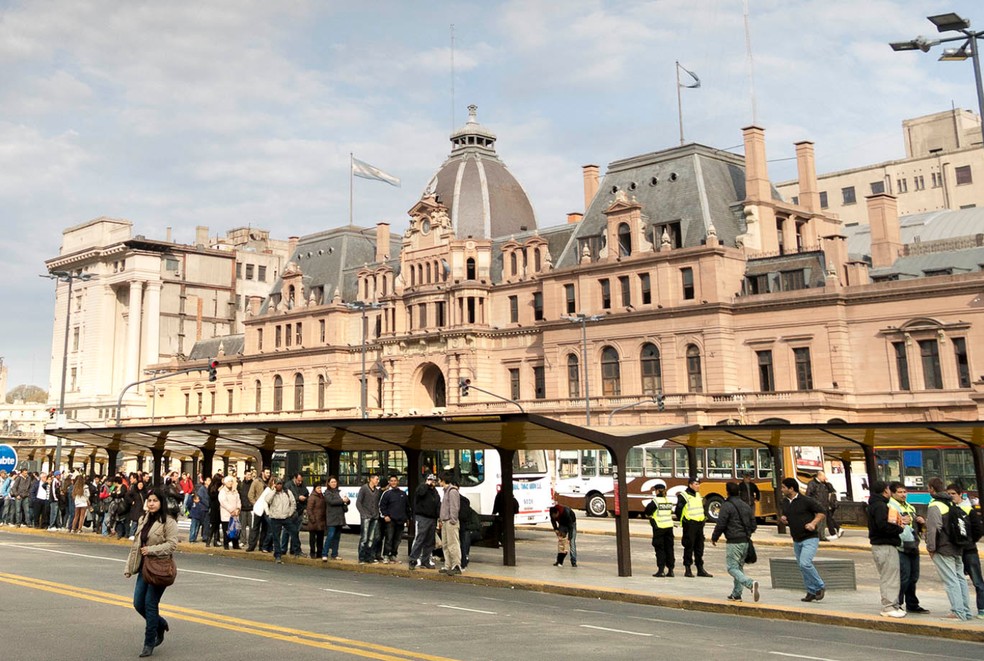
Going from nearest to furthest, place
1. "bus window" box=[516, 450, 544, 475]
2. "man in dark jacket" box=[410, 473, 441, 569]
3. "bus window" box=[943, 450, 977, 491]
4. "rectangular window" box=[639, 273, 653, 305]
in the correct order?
"man in dark jacket" box=[410, 473, 441, 569] < "bus window" box=[516, 450, 544, 475] < "bus window" box=[943, 450, 977, 491] < "rectangular window" box=[639, 273, 653, 305]

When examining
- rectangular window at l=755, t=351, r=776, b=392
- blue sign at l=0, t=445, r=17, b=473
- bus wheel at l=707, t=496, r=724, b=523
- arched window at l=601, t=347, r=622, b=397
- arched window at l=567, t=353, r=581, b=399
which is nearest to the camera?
bus wheel at l=707, t=496, r=724, b=523

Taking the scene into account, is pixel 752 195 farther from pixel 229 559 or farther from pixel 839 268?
pixel 229 559

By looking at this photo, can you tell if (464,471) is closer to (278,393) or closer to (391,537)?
(391,537)

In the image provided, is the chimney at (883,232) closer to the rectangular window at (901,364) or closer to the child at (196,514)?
the rectangular window at (901,364)

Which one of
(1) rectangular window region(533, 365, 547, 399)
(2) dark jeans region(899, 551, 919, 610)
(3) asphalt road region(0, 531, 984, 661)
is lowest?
(3) asphalt road region(0, 531, 984, 661)

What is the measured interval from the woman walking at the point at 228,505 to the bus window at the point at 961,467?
2729cm

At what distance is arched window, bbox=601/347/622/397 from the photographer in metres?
67.7

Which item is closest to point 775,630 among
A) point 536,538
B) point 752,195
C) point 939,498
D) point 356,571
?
point 939,498

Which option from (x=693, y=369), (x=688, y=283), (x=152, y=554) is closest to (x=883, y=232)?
(x=688, y=283)

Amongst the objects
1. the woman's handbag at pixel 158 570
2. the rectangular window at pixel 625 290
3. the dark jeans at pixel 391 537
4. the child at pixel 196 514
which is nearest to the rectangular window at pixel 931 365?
the rectangular window at pixel 625 290

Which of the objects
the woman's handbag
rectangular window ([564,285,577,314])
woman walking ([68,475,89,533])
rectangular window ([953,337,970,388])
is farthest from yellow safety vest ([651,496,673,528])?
rectangular window ([564,285,577,314])

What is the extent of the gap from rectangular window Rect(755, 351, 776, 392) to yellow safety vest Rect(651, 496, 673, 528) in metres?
41.9

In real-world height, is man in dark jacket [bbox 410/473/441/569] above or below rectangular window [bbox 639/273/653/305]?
below

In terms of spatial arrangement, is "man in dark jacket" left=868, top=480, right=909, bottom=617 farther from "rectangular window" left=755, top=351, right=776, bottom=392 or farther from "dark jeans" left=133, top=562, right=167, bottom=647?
"rectangular window" left=755, top=351, right=776, bottom=392
